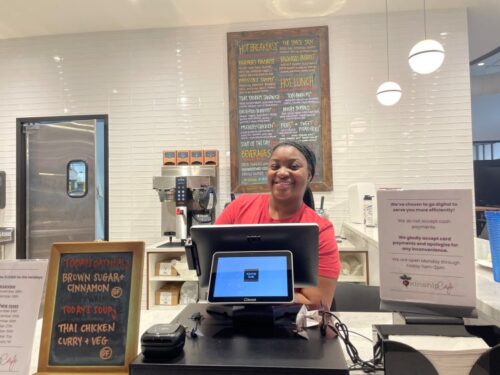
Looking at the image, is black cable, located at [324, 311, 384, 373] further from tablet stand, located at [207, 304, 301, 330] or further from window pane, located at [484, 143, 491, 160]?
window pane, located at [484, 143, 491, 160]

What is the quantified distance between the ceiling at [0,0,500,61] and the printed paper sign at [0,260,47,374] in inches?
122

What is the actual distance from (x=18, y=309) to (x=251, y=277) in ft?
1.90

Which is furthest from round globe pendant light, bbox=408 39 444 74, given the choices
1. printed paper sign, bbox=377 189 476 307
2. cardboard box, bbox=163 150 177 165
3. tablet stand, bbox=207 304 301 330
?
cardboard box, bbox=163 150 177 165

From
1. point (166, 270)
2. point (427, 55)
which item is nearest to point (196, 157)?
point (166, 270)

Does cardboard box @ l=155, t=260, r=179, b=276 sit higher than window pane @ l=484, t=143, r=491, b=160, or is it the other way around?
window pane @ l=484, t=143, r=491, b=160

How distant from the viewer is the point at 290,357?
29.6 inches

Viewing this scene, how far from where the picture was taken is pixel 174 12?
133 inches

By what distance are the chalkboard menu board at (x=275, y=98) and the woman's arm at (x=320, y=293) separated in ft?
6.63

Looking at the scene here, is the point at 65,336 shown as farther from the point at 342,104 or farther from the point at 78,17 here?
the point at 78,17

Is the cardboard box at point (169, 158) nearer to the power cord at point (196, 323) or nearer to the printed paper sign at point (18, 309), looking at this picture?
the power cord at point (196, 323)

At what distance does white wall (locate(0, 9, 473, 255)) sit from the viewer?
337 centimetres

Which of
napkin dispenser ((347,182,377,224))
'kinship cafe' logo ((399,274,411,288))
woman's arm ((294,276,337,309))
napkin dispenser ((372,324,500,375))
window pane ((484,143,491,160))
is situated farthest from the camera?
window pane ((484,143,491,160))

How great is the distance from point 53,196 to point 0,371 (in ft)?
11.5

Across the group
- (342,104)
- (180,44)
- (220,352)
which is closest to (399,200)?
(220,352)
